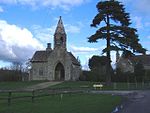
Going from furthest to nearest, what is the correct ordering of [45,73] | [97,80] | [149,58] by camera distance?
[149,58] < [45,73] < [97,80]

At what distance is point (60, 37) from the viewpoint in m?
98.2

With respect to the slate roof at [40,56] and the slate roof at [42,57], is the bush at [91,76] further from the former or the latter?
the slate roof at [40,56]

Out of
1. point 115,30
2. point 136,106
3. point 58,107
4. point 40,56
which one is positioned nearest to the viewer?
point 58,107

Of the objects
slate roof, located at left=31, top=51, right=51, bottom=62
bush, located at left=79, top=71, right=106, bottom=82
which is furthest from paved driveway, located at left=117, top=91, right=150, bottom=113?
slate roof, located at left=31, top=51, right=51, bottom=62

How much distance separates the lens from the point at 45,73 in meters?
100

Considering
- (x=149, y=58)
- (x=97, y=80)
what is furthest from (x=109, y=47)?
(x=149, y=58)

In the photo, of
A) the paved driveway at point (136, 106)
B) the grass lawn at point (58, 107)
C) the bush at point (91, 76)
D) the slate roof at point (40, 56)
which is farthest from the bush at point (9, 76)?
the grass lawn at point (58, 107)

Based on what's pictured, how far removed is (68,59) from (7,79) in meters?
17.1

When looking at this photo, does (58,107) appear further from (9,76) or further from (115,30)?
(9,76)

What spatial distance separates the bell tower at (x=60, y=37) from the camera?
9812 cm

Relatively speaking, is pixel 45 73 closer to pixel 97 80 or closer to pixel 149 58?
pixel 97 80

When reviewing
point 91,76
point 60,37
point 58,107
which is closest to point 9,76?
point 60,37

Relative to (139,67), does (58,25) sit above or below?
above

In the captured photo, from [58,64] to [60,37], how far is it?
23.4 ft
